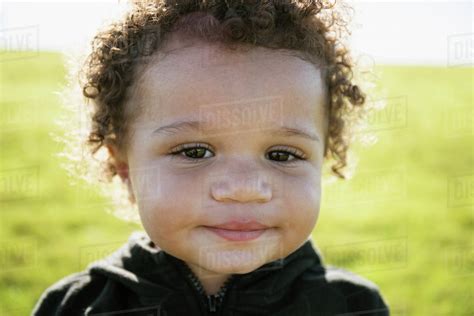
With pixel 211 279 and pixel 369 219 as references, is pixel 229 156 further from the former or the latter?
pixel 369 219

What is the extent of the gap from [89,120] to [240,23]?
1.01 meters

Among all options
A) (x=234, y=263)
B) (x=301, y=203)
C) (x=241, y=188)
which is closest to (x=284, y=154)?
(x=301, y=203)

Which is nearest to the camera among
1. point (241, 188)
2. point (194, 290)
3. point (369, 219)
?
point (241, 188)

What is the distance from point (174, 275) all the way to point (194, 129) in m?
0.68

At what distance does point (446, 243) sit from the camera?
493cm

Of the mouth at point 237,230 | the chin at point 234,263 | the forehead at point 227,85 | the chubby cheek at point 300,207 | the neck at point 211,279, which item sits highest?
the forehead at point 227,85

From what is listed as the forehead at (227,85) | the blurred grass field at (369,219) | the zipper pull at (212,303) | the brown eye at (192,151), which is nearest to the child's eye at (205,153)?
the brown eye at (192,151)

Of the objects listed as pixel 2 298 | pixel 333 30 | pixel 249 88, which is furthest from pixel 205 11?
pixel 2 298

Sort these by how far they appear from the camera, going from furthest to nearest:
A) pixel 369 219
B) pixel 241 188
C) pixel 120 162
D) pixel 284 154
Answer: pixel 369 219 < pixel 120 162 < pixel 284 154 < pixel 241 188

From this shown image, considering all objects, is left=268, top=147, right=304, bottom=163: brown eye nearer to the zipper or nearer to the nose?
the nose

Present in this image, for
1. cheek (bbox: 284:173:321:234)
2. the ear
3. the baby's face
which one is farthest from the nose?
the ear

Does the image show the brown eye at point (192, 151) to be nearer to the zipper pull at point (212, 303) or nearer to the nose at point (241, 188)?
the nose at point (241, 188)

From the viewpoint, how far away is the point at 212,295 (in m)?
2.78

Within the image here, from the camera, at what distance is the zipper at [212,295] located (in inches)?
108
